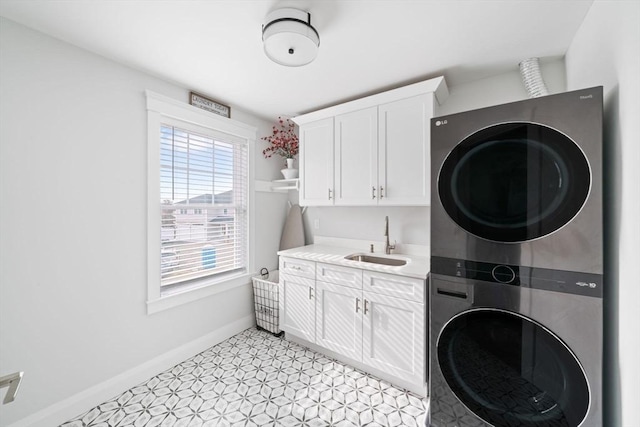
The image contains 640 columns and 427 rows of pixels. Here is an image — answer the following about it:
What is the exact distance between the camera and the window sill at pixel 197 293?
6.78 ft

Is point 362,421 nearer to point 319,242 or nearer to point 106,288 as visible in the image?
point 319,242

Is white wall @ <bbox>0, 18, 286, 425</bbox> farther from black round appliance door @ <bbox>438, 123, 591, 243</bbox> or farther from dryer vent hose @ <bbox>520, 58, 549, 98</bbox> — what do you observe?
dryer vent hose @ <bbox>520, 58, 549, 98</bbox>

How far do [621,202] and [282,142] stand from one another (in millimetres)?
2624

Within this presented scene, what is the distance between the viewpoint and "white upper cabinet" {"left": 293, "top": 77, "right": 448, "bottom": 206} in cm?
197

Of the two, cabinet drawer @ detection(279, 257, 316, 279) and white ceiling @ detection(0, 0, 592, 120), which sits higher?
white ceiling @ detection(0, 0, 592, 120)

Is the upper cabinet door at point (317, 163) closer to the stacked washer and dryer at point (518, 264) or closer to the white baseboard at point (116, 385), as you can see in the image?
the stacked washer and dryer at point (518, 264)

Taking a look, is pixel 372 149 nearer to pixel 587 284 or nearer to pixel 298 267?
pixel 298 267

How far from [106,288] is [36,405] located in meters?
0.70

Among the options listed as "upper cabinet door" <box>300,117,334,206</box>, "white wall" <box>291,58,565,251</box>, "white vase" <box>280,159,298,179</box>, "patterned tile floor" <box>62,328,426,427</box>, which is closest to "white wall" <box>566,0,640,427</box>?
"white wall" <box>291,58,565,251</box>

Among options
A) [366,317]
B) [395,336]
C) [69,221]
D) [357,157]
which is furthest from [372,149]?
[69,221]

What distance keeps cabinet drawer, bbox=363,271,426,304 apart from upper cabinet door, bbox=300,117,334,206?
843mm

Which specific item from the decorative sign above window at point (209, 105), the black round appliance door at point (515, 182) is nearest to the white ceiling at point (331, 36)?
the decorative sign above window at point (209, 105)

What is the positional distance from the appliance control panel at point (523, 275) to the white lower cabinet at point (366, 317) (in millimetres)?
500

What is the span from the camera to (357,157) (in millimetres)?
2287
